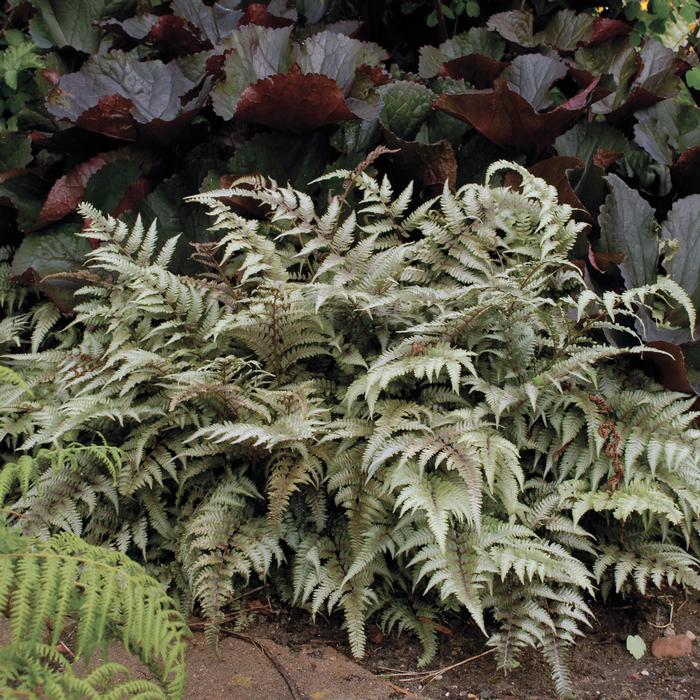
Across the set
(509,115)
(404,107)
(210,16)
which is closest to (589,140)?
(509,115)

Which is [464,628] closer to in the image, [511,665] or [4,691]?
[511,665]

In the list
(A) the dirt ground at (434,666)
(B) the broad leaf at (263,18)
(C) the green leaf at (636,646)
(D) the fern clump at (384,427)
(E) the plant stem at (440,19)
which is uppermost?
(B) the broad leaf at (263,18)

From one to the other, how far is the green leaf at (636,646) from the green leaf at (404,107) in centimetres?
197

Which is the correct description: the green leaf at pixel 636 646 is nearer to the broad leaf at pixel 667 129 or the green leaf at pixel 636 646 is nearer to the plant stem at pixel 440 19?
the broad leaf at pixel 667 129

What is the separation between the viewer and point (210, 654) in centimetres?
211

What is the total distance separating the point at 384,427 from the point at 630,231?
123 centimetres

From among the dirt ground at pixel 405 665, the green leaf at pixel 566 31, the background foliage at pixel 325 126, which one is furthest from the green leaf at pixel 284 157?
the dirt ground at pixel 405 665

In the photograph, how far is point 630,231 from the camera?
2750mm

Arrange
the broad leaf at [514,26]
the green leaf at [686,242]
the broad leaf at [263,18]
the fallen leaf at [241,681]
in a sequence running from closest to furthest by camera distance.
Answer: the fallen leaf at [241,681] < the green leaf at [686,242] < the broad leaf at [263,18] < the broad leaf at [514,26]

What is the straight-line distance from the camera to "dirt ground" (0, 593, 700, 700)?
200cm

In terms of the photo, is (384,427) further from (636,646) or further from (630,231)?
(630,231)

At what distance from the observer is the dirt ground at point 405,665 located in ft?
6.56

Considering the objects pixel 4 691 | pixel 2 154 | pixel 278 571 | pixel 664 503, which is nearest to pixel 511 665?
pixel 664 503

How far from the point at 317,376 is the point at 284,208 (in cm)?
60
